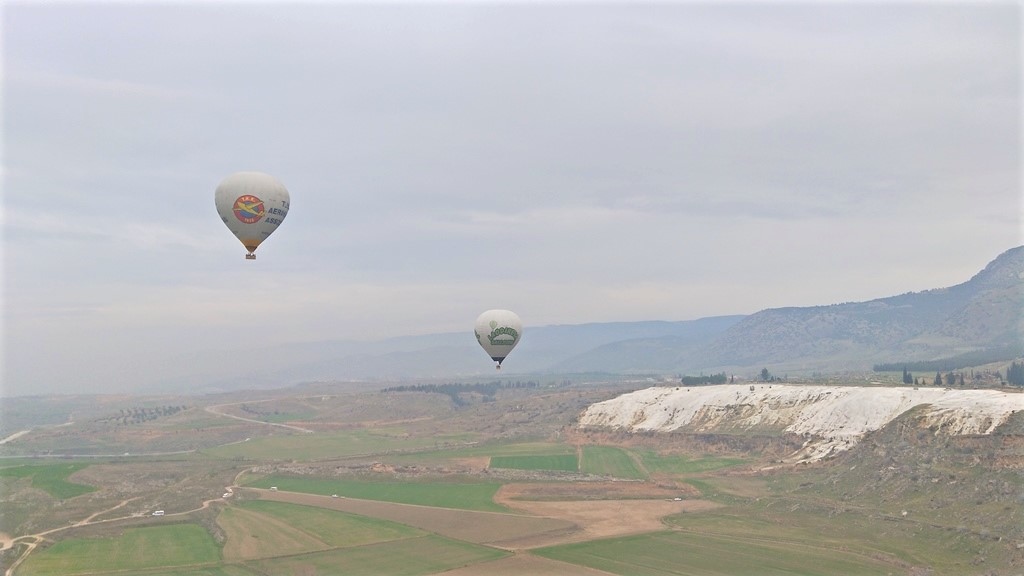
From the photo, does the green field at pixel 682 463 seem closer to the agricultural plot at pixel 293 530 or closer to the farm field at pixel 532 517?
the farm field at pixel 532 517

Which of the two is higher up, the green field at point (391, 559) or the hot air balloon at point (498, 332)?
the hot air balloon at point (498, 332)

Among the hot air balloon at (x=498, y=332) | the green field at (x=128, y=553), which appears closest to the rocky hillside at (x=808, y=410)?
the hot air balloon at (x=498, y=332)

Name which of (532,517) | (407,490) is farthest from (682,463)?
(532,517)

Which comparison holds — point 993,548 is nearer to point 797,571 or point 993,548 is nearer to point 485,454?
point 797,571

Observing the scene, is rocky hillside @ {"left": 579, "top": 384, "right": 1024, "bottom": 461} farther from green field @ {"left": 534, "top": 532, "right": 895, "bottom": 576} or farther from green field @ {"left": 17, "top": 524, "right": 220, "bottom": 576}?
green field @ {"left": 17, "top": 524, "right": 220, "bottom": 576}

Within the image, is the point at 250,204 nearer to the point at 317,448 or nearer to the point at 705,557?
the point at 705,557

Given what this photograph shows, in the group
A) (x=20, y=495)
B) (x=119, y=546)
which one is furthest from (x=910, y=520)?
(x=20, y=495)
